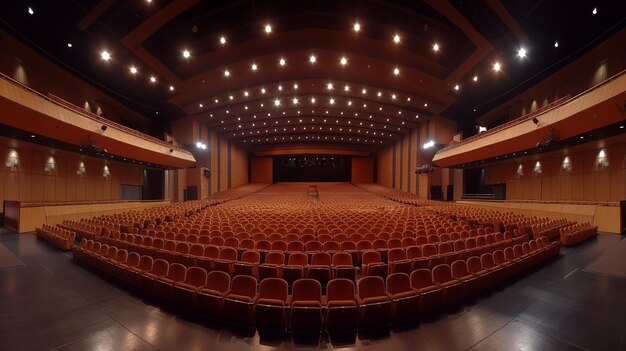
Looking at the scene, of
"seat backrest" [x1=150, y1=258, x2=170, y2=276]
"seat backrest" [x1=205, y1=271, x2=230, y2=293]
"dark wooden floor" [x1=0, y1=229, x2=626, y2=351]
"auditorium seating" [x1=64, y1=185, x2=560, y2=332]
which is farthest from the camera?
"seat backrest" [x1=150, y1=258, x2=170, y2=276]

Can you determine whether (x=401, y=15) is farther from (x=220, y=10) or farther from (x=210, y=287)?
(x=210, y=287)

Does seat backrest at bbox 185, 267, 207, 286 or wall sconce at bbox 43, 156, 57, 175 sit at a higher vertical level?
wall sconce at bbox 43, 156, 57, 175

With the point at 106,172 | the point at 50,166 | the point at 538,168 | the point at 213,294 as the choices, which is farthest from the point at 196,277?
the point at 538,168

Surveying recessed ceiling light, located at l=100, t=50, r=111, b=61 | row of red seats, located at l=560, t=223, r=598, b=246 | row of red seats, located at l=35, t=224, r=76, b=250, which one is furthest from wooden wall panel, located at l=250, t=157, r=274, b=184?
row of red seats, located at l=560, t=223, r=598, b=246

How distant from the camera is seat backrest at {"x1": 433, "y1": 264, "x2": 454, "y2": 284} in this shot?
11.1 ft

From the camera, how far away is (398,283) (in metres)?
3.14

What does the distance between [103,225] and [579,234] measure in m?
12.8

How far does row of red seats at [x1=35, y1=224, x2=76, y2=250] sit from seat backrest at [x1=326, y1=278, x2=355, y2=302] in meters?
6.65

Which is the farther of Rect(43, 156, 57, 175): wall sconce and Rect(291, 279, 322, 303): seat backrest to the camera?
Rect(43, 156, 57, 175): wall sconce

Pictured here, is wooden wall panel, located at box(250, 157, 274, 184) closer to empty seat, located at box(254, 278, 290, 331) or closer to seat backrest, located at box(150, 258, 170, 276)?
seat backrest, located at box(150, 258, 170, 276)

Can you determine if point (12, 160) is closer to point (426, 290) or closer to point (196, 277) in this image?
point (196, 277)

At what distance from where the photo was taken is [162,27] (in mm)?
10406

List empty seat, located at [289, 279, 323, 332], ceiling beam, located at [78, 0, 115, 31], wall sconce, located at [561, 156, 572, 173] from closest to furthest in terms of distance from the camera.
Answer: empty seat, located at [289, 279, 323, 332], ceiling beam, located at [78, 0, 115, 31], wall sconce, located at [561, 156, 572, 173]

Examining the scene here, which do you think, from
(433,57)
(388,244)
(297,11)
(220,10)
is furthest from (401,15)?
(388,244)
